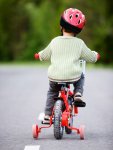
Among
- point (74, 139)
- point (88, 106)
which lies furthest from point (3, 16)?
point (74, 139)

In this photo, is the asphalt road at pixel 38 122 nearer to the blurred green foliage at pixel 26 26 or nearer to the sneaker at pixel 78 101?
the sneaker at pixel 78 101

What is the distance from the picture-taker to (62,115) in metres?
9.71

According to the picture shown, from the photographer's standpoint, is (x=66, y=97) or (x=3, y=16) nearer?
(x=66, y=97)

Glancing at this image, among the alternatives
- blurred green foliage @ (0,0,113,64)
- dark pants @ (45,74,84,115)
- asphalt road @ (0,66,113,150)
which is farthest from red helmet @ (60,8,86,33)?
blurred green foliage @ (0,0,113,64)

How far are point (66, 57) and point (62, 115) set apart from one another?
76 cm

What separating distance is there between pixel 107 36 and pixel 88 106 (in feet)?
126

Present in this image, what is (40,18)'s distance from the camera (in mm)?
89188

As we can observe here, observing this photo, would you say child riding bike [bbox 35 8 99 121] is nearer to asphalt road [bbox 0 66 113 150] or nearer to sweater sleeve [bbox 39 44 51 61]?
sweater sleeve [bbox 39 44 51 61]

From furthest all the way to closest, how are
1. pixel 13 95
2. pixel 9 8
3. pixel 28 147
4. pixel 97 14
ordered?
pixel 9 8, pixel 97 14, pixel 13 95, pixel 28 147

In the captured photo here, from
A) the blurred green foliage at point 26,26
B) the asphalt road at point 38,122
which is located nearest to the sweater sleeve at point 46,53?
the asphalt road at point 38,122

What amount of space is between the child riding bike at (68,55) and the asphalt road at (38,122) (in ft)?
1.79

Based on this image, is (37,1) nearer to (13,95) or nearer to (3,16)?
(3,16)

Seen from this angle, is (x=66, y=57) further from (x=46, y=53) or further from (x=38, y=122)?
(x=38, y=122)

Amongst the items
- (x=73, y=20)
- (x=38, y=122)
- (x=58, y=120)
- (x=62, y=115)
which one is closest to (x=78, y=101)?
(x=62, y=115)
